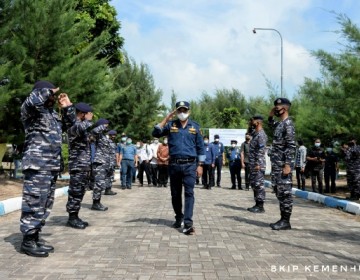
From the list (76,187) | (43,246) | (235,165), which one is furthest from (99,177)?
(235,165)

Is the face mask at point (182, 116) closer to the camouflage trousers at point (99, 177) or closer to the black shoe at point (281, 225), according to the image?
the black shoe at point (281, 225)

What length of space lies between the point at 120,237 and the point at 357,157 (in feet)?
26.2

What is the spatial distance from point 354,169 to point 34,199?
927 cm

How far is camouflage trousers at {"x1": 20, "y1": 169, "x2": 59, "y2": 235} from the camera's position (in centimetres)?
505

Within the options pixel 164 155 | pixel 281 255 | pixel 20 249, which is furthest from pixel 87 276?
pixel 164 155

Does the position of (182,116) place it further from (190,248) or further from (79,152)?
(190,248)

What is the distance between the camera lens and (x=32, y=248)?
5023mm

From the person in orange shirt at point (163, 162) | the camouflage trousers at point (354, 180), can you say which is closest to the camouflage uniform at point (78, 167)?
the camouflage trousers at point (354, 180)

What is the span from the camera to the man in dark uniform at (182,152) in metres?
6.65

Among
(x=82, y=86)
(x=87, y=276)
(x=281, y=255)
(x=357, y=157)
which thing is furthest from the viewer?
(x=82, y=86)

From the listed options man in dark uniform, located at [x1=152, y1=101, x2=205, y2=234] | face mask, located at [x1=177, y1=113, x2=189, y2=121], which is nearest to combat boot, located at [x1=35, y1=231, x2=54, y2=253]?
man in dark uniform, located at [x1=152, y1=101, x2=205, y2=234]

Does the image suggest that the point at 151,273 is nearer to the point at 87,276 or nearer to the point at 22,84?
the point at 87,276

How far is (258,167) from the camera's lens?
9.03m

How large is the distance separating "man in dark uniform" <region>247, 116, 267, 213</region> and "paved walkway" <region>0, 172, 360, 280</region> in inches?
20.0
